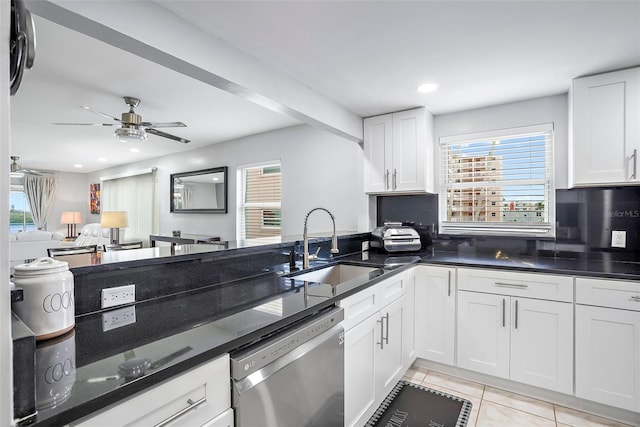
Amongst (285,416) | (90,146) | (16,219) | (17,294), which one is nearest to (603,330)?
(285,416)

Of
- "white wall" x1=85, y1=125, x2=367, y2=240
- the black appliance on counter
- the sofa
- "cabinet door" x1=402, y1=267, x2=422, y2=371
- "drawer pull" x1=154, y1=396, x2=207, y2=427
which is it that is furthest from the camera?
the sofa

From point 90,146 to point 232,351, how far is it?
17.7ft

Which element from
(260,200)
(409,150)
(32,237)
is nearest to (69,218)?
(32,237)

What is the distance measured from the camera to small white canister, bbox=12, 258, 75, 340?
35.4 inches

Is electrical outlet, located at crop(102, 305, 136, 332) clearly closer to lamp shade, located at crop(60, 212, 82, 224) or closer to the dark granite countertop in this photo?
the dark granite countertop

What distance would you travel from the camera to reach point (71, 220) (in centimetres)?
797

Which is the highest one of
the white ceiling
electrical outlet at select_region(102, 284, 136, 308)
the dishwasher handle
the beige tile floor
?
the white ceiling

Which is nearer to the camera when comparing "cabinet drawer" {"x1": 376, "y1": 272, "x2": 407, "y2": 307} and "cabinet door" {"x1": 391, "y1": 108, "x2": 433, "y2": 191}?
"cabinet drawer" {"x1": 376, "y1": 272, "x2": 407, "y2": 307}

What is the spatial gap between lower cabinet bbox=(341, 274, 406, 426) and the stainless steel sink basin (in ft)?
0.91

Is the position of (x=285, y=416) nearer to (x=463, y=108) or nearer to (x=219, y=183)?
(x=463, y=108)

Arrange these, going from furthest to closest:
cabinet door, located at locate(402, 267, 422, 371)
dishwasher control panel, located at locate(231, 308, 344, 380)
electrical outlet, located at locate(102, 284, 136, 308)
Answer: cabinet door, located at locate(402, 267, 422, 371) → electrical outlet, located at locate(102, 284, 136, 308) → dishwasher control panel, located at locate(231, 308, 344, 380)

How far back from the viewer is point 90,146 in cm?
498

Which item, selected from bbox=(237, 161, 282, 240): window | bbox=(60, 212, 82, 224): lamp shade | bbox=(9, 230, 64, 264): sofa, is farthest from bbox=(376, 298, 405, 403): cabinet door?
bbox=(60, 212, 82, 224): lamp shade

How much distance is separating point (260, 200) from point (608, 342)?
12.0 feet
